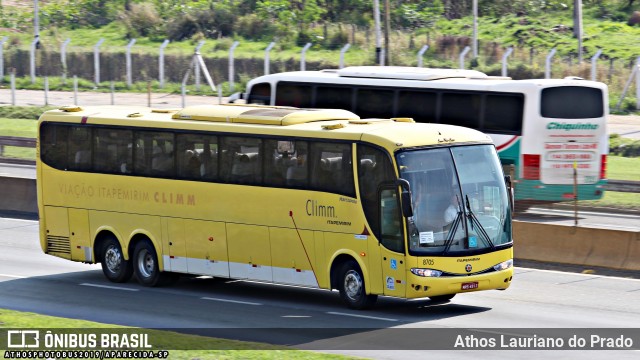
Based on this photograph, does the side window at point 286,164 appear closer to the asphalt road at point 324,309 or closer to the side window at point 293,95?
the asphalt road at point 324,309

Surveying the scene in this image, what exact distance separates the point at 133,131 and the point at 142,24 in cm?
4978

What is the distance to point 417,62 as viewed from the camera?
5569 cm

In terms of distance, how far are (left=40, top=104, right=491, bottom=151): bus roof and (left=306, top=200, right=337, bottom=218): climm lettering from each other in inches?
38.9

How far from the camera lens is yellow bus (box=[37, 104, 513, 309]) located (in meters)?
17.1

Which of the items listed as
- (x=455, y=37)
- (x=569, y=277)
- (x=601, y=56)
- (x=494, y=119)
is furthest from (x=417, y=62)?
(x=569, y=277)

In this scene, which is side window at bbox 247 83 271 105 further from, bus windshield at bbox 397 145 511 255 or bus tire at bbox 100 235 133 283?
bus windshield at bbox 397 145 511 255

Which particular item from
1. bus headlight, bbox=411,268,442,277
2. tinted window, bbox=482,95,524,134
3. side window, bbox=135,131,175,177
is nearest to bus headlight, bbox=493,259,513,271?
bus headlight, bbox=411,268,442,277

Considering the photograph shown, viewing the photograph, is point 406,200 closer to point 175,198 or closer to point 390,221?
point 390,221

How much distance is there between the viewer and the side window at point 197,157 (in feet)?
64.1

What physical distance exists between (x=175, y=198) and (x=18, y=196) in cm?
1153

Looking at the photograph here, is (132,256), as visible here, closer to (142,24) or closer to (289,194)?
(289,194)

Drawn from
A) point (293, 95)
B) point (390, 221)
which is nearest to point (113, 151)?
point (390, 221)

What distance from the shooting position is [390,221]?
17.1 meters

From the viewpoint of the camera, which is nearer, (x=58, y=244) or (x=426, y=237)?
(x=426, y=237)
